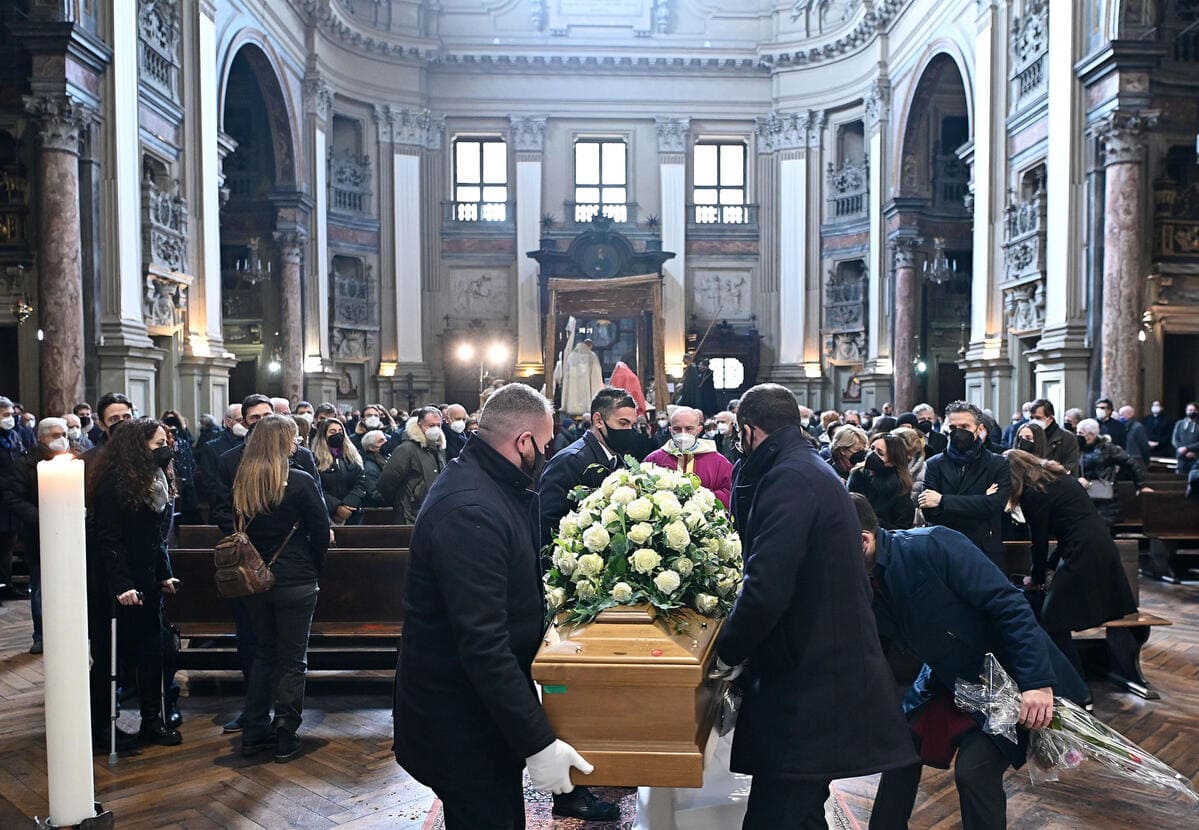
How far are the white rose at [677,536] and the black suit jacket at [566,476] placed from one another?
1.66 meters

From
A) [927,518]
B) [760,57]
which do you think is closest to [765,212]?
[760,57]

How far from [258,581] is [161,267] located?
30.5ft

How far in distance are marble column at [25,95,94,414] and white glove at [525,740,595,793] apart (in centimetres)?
964

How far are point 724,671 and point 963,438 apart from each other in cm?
287

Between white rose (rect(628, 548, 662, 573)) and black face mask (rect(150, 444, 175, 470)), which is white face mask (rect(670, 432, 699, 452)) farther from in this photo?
black face mask (rect(150, 444, 175, 470))

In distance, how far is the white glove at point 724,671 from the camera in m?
2.63

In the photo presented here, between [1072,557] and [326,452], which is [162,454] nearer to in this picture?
[326,452]

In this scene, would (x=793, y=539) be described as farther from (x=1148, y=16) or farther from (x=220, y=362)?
(x=220, y=362)

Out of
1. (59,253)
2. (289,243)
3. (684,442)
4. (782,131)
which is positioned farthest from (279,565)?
(782,131)

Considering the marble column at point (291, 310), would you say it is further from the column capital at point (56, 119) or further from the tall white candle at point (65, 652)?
the tall white candle at point (65, 652)

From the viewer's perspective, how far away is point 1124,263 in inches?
441

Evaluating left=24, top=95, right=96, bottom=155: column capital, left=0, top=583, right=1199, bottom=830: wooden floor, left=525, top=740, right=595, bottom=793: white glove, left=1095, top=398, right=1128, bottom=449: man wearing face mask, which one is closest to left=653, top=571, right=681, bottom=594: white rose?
left=525, top=740, right=595, bottom=793: white glove

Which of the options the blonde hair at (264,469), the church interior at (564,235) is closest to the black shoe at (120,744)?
the church interior at (564,235)

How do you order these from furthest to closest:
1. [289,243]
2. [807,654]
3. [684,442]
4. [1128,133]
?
[289,243], [1128,133], [684,442], [807,654]
